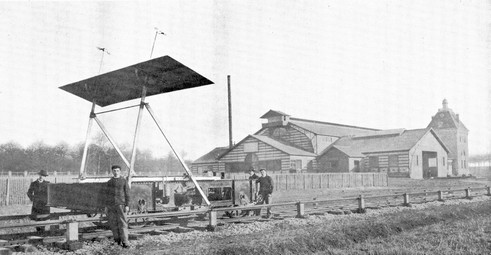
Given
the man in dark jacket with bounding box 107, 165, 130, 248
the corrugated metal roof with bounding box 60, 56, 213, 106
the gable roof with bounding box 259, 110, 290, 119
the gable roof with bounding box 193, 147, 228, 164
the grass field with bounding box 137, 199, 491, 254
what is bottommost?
the grass field with bounding box 137, 199, 491, 254

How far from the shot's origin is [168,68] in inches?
404

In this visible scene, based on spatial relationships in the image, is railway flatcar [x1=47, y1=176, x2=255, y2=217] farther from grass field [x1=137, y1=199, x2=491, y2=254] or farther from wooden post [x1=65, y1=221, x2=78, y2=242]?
grass field [x1=137, y1=199, x2=491, y2=254]

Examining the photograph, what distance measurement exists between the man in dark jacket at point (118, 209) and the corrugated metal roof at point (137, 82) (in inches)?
99.5

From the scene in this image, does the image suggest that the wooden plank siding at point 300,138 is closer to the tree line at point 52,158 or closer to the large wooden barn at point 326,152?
the large wooden barn at point 326,152

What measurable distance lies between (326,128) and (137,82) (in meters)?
45.4

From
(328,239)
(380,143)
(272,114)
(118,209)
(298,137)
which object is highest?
(272,114)

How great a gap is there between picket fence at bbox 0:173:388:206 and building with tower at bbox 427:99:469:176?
3455cm

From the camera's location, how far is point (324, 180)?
33.0m

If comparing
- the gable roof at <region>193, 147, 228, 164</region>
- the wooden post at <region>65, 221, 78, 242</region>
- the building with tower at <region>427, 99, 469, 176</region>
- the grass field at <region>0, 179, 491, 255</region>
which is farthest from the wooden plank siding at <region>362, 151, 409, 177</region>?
the wooden post at <region>65, 221, 78, 242</region>

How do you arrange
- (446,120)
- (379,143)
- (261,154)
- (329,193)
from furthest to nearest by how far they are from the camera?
(446,120), (379,143), (261,154), (329,193)

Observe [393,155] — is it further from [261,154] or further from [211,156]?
[211,156]

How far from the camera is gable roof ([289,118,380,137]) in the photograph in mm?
50047

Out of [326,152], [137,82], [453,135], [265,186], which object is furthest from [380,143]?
[137,82]

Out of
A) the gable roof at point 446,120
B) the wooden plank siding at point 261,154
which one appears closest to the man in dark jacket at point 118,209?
the wooden plank siding at point 261,154
